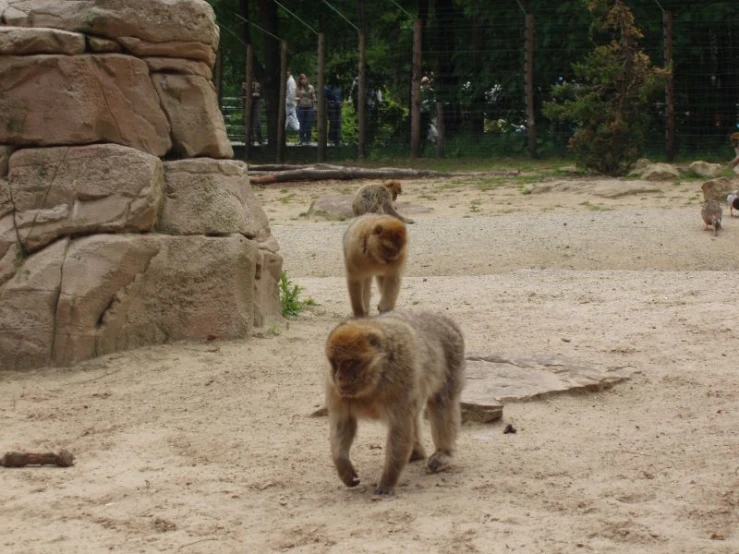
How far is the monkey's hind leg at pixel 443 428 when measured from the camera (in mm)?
5957

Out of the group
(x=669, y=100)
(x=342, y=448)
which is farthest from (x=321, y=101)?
(x=342, y=448)

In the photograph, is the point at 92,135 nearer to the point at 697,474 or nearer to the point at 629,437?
the point at 629,437

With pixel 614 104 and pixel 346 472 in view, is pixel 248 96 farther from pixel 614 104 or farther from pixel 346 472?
pixel 346 472

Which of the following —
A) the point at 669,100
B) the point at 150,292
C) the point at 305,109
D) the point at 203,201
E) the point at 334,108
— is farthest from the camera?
the point at 305,109

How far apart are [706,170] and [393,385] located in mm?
14764

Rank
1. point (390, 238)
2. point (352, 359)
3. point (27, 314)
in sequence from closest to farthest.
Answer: point (352, 359)
point (27, 314)
point (390, 238)

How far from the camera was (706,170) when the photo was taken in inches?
749

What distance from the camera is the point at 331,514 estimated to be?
5.33m

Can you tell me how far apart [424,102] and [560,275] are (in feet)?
48.2

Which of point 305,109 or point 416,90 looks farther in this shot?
point 305,109

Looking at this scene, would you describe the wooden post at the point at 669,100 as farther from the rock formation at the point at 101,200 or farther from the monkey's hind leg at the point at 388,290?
the rock formation at the point at 101,200

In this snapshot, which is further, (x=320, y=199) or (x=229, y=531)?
(x=320, y=199)

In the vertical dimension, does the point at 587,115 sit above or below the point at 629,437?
above

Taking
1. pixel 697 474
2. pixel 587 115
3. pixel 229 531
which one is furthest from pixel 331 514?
pixel 587 115
